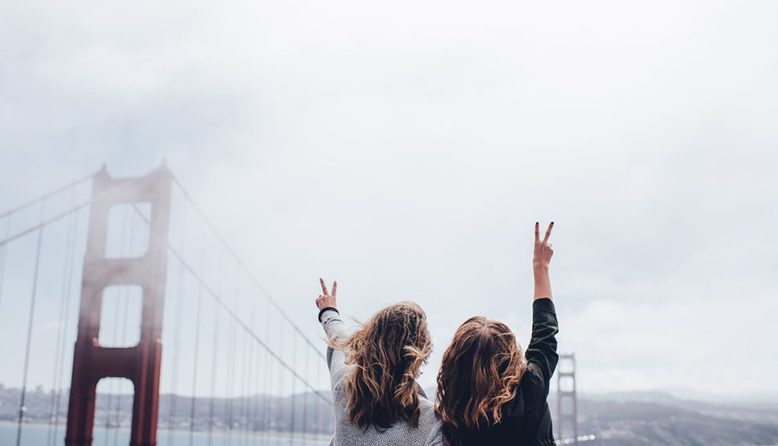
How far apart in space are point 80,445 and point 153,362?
154 cm

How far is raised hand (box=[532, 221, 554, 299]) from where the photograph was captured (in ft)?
6.85

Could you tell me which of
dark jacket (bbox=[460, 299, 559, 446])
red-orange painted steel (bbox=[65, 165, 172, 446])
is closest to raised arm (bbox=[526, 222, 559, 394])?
dark jacket (bbox=[460, 299, 559, 446])

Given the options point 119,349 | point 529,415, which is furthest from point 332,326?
point 119,349

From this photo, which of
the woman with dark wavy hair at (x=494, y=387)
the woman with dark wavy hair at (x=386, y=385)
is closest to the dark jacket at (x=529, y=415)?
the woman with dark wavy hair at (x=494, y=387)

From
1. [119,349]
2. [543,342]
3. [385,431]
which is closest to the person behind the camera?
[385,431]

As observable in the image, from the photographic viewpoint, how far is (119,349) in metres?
11.5

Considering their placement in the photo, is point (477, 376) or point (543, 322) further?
point (543, 322)

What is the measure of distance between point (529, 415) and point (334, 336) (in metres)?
0.62

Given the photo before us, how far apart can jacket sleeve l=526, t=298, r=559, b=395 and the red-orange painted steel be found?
1020cm

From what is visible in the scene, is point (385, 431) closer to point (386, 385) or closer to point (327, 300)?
point (386, 385)

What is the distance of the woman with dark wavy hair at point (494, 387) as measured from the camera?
1807 millimetres

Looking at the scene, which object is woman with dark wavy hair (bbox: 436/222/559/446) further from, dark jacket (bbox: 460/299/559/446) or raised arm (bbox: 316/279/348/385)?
raised arm (bbox: 316/279/348/385)

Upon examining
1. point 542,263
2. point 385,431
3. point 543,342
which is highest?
point 542,263

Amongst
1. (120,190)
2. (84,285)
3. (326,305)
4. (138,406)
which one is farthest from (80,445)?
(326,305)
